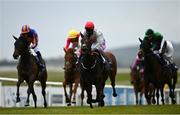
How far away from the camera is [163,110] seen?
15.3 metres

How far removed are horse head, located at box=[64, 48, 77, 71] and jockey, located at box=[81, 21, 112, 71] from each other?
2.21 m

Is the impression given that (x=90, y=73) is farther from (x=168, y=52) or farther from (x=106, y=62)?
(x=168, y=52)

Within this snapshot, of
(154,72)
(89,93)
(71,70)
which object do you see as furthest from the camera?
(71,70)

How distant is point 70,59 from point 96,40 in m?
3.61

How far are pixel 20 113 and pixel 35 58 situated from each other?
372 centimetres

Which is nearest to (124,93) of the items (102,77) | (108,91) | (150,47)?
(108,91)

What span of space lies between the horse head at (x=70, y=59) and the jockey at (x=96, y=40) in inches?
87.0

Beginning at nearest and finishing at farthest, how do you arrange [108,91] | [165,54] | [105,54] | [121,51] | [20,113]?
[20,113] < [105,54] < [165,54] < [108,91] < [121,51]

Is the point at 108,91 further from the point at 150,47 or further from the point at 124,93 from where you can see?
the point at 150,47

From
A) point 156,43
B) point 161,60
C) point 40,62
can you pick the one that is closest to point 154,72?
point 161,60

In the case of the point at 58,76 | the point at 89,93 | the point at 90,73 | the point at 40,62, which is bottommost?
the point at 89,93

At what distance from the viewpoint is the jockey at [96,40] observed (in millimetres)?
16391

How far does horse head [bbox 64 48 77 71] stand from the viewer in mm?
20031

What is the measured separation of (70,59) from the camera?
20156mm
